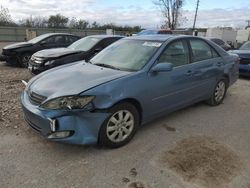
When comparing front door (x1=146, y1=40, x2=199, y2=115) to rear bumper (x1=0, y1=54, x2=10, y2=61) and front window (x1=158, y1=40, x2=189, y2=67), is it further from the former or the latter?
rear bumper (x1=0, y1=54, x2=10, y2=61)

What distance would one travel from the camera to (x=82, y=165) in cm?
329

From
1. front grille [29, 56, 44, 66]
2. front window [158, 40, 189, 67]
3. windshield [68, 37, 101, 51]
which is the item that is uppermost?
front window [158, 40, 189, 67]

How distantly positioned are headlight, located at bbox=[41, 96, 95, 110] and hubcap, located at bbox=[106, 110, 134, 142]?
1.47ft

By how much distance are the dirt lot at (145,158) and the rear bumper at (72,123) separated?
0.94 feet

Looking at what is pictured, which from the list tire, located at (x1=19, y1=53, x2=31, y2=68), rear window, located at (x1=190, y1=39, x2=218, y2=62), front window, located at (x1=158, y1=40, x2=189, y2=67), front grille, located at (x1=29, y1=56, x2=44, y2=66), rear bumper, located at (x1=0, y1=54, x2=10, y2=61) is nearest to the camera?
front window, located at (x1=158, y1=40, x2=189, y2=67)

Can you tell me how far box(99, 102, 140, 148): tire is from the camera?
11.6ft

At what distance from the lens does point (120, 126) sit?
12.2 feet

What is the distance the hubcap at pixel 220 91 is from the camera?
578cm

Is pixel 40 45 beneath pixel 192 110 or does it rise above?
above

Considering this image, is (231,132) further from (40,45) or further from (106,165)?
(40,45)

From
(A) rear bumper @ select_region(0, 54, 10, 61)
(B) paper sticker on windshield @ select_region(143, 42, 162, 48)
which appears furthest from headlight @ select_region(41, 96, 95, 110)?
(A) rear bumper @ select_region(0, 54, 10, 61)

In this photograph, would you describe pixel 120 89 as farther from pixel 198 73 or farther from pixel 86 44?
pixel 86 44

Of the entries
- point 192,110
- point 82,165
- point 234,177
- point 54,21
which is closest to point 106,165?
point 82,165

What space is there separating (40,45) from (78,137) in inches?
333
